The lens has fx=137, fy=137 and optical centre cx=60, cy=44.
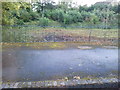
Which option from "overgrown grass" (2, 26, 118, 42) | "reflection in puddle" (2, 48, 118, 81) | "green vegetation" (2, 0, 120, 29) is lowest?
"reflection in puddle" (2, 48, 118, 81)

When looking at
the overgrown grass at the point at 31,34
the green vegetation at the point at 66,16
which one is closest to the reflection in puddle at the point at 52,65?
the overgrown grass at the point at 31,34

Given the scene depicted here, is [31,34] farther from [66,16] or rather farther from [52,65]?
[66,16]

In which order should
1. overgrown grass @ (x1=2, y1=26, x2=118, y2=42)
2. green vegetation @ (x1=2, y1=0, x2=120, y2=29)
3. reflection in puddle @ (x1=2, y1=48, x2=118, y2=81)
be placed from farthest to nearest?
green vegetation @ (x1=2, y1=0, x2=120, y2=29) → overgrown grass @ (x1=2, y1=26, x2=118, y2=42) → reflection in puddle @ (x1=2, y1=48, x2=118, y2=81)

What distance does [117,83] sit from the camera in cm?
245

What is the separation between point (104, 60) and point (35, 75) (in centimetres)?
193

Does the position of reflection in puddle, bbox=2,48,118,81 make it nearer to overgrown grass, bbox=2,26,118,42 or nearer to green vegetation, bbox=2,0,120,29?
overgrown grass, bbox=2,26,118,42

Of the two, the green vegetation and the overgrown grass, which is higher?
the green vegetation

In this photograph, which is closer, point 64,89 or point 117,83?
point 64,89

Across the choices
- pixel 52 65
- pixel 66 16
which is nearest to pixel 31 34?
pixel 52 65

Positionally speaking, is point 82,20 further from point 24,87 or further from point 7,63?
point 24,87

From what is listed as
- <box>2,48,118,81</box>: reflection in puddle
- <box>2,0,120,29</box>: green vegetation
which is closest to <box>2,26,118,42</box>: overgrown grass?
<box>2,48,118,81</box>: reflection in puddle

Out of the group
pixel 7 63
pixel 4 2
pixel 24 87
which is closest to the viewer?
pixel 24 87

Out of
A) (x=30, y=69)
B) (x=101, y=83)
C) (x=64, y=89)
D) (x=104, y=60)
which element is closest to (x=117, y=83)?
(x=101, y=83)

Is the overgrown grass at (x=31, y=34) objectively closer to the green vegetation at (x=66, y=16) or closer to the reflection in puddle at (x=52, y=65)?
the reflection in puddle at (x=52, y=65)
